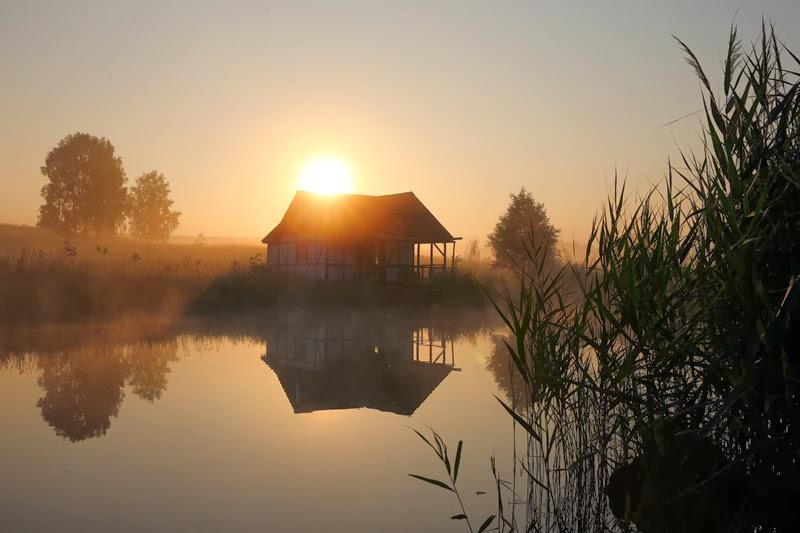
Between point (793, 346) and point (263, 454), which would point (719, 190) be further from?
point (263, 454)

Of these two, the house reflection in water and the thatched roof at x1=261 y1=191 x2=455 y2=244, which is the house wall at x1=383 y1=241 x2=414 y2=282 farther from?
the house reflection in water

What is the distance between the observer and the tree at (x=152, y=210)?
84.4 metres

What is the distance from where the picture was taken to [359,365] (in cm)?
1642

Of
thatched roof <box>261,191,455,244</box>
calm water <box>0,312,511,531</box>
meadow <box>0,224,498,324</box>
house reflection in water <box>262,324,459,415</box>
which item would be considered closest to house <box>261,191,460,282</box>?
thatched roof <box>261,191,455,244</box>

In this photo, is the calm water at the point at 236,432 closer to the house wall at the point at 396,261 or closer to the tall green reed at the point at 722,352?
the tall green reed at the point at 722,352

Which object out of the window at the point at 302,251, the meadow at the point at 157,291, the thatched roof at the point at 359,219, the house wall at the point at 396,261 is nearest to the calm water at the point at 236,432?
the meadow at the point at 157,291

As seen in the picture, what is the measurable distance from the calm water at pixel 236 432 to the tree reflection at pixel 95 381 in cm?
4

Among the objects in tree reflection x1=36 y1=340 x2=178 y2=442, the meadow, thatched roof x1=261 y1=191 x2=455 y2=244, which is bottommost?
tree reflection x1=36 y1=340 x2=178 y2=442

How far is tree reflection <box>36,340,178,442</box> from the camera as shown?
1068 centimetres

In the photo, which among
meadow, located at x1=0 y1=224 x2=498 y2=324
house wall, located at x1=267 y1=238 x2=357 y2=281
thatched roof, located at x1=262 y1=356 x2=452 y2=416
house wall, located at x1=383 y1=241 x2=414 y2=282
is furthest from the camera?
house wall, located at x1=383 y1=241 x2=414 y2=282

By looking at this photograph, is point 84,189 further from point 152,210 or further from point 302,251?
point 302,251

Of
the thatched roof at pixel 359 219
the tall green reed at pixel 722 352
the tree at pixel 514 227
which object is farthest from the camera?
the tree at pixel 514 227

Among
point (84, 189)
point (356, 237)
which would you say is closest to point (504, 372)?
point (356, 237)

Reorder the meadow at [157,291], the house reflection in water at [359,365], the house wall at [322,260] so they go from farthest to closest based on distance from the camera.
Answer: the house wall at [322,260], the meadow at [157,291], the house reflection in water at [359,365]
